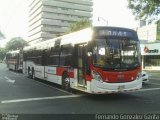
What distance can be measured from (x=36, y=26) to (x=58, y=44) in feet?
450

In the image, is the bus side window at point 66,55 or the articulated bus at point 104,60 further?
the bus side window at point 66,55

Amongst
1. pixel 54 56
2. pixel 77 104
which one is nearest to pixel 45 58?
pixel 54 56

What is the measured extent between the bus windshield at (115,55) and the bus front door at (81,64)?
0.98m

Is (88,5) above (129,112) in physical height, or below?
above

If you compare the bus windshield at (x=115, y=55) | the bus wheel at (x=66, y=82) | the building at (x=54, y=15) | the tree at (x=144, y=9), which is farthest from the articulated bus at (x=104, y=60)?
the building at (x=54, y=15)

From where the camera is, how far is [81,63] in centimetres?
1481

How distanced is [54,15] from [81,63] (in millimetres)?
134824

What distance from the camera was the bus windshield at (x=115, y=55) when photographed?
1353 centimetres

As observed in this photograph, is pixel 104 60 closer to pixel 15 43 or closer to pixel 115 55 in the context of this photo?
pixel 115 55

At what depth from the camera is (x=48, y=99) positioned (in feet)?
46.7

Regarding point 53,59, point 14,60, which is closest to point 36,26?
point 14,60

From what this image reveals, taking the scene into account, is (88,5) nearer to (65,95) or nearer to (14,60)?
(14,60)

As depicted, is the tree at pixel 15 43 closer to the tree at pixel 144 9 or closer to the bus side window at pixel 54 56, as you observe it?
the tree at pixel 144 9

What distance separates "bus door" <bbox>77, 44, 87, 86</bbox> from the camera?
14.4 metres
